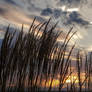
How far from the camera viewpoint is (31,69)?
2176mm

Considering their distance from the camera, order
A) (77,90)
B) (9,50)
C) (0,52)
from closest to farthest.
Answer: (0,52)
(9,50)
(77,90)

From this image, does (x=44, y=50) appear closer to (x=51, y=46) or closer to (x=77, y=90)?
(x=51, y=46)

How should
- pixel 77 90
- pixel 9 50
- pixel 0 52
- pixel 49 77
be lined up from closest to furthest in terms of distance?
pixel 0 52, pixel 9 50, pixel 49 77, pixel 77 90

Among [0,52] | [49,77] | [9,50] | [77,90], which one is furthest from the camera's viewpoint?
[77,90]

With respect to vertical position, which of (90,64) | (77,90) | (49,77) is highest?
(90,64)

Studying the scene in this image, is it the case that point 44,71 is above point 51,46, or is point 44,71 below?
below

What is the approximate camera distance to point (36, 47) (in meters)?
2.18

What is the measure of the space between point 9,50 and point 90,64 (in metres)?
1.69

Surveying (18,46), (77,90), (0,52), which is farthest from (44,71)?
(77,90)

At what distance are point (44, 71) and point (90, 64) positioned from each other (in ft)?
4.08

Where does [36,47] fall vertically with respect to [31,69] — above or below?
above

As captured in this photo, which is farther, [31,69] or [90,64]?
[90,64]

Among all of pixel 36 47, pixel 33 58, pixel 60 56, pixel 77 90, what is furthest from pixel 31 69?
pixel 77 90

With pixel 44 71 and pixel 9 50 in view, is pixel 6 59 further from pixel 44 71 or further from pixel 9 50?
pixel 44 71
